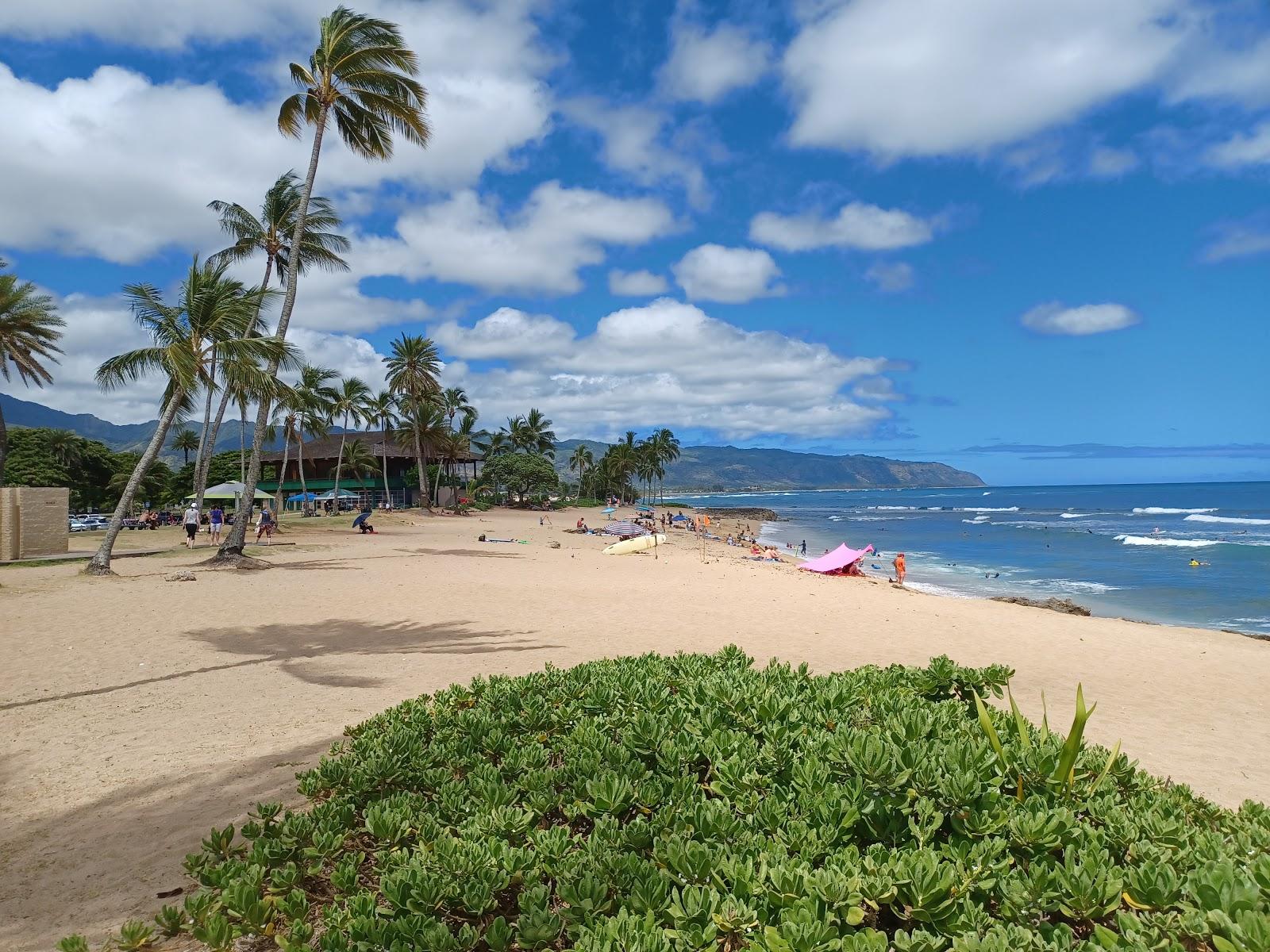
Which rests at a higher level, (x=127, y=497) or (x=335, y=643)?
(x=127, y=497)

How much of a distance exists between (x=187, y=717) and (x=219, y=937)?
14.9 feet

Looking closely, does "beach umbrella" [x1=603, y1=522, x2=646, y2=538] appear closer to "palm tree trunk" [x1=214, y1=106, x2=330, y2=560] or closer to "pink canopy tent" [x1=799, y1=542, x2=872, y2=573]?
"pink canopy tent" [x1=799, y1=542, x2=872, y2=573]

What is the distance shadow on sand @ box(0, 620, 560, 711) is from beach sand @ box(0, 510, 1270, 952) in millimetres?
55

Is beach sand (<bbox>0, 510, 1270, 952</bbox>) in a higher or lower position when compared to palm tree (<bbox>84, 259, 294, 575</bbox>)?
lower

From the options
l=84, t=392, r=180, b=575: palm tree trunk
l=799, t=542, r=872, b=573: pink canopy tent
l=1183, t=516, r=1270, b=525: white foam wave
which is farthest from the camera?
l=1183, t=516, r=1270, b=525: white foam wave

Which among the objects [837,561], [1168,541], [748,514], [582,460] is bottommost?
[748,514]

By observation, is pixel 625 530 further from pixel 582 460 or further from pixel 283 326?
pixel 582 460

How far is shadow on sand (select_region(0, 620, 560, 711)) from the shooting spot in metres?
7.42

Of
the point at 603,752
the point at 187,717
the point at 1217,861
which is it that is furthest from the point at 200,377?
the point at 1217,861

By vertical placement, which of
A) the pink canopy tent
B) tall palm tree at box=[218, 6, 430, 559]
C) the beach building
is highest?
tall palm tree at box=[218, 6, 430, 559]

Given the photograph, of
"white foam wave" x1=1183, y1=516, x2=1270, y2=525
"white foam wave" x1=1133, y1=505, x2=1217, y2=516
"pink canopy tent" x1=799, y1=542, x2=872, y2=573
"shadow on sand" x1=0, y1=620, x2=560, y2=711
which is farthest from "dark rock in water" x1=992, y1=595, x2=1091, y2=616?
"white foam wave" x1=1133, y1=505, x2=1217, y2=516

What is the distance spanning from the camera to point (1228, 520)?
56.3m

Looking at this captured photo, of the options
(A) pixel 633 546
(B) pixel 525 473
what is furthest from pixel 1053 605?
(B) pixel 525 473

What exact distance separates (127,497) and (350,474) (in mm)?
38258
